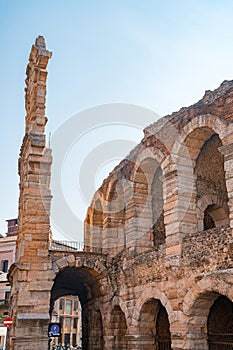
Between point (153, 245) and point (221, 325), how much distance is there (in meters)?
3.39

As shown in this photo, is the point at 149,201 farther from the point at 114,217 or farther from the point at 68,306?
the point at 68,306

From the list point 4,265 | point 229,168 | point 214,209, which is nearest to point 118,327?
point 214,209

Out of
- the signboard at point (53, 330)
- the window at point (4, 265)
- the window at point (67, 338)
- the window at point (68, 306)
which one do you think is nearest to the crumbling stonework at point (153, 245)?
the signboard at point (53, 330)

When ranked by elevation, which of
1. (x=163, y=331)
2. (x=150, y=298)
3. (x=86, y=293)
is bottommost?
(x=163, y=331)

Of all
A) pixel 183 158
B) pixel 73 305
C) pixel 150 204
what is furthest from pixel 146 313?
pixel 73 305

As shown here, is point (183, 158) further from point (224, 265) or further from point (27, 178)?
point (27, 178)

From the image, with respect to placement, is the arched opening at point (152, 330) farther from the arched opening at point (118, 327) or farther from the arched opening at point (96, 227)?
the arched opening at point (96, 227)

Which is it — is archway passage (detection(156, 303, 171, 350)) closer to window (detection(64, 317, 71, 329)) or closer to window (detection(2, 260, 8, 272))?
window (detection(2, 260, 8, 272))

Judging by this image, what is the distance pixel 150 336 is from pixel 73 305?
1372 inches

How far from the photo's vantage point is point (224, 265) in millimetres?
9141

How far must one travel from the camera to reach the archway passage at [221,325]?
10.3 m

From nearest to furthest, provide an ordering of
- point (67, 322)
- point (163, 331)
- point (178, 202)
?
point (178, 202) → point (163, 331) → point (67, 322)

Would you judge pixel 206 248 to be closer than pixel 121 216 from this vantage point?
Yes

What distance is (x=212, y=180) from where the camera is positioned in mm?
12906
